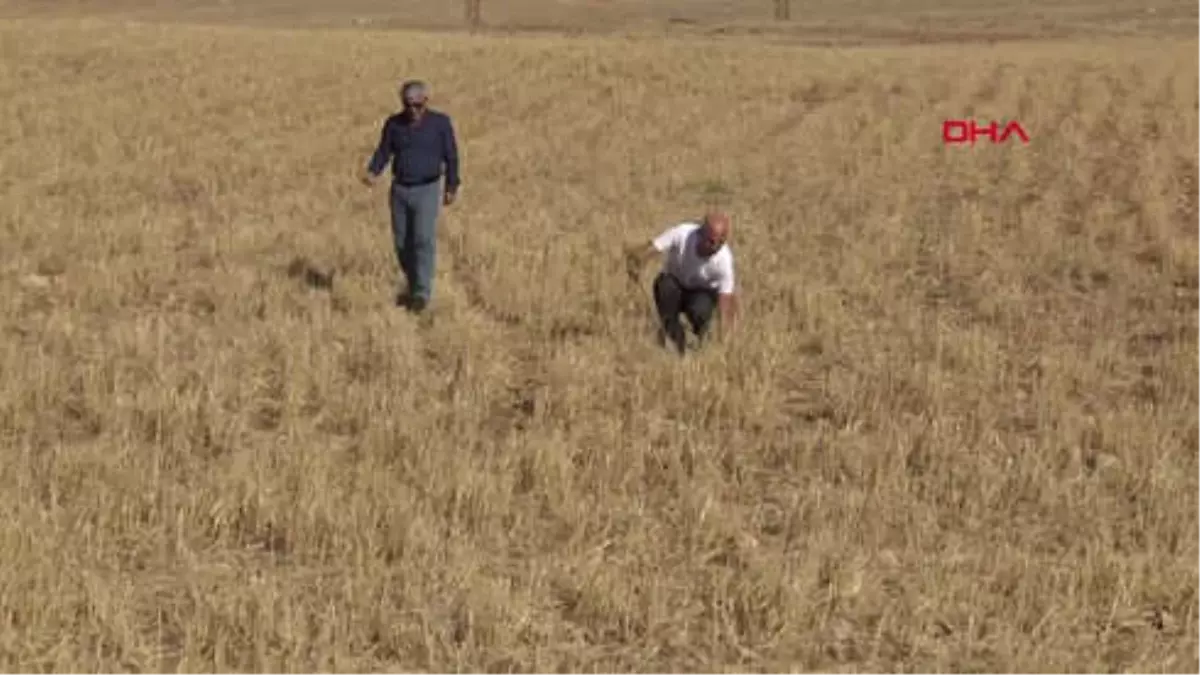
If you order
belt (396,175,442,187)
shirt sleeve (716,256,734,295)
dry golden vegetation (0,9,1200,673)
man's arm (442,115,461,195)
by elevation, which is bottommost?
dry golden vegetation (0,9,1200,673)

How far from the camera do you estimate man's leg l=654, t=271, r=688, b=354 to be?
8.55 m

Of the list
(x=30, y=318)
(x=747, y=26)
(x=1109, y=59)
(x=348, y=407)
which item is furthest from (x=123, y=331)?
(x=747, y=26)

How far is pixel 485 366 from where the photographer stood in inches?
320

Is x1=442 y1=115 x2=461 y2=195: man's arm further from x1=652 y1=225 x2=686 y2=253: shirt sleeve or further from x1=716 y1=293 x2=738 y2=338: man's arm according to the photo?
x1=716 y1=293 x2=738 y2=338: man's arm

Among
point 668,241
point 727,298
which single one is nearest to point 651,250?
point 668,241

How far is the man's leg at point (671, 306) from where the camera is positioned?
8.55 meters

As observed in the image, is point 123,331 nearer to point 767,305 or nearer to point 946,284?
point 767,305

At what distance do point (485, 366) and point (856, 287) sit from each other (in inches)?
152

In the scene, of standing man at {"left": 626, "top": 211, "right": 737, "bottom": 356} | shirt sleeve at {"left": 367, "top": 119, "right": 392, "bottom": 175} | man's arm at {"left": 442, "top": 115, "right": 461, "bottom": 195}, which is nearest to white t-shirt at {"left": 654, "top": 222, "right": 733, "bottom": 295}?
standing man at {"left": 626, "top": 211, "right": 737, "bottom": 356}

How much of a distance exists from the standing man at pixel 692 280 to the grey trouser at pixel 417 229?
1.80 meters

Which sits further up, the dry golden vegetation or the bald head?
the bald head

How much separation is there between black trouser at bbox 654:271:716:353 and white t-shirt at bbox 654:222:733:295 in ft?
0.18

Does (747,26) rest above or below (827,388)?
above

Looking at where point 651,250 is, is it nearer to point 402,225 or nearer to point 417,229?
point 417,229
